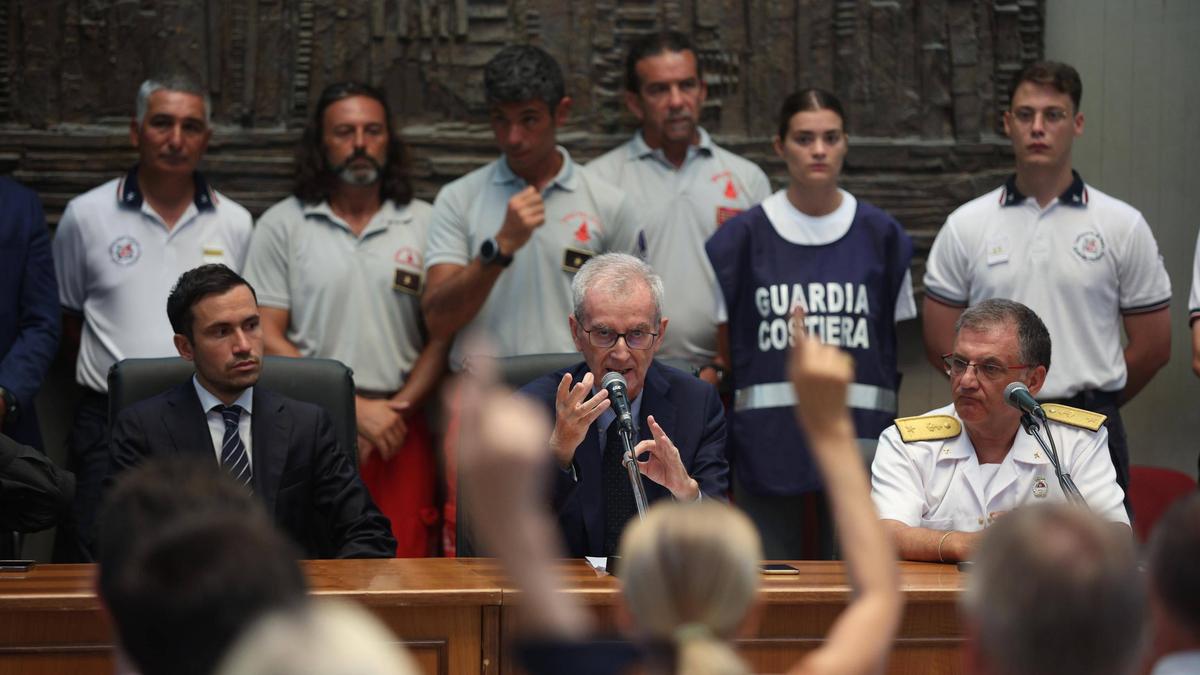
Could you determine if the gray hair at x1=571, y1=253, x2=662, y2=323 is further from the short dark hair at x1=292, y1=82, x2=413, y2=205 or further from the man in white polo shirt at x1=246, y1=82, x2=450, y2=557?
the short dark hair at x1=292, y1=82, x2=413, y2=205

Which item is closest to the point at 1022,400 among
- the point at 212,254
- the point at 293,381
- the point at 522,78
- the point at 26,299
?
the point at 293,381

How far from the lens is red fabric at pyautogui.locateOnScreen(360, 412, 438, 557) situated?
4.62 metres

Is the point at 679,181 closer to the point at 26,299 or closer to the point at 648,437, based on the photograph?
the point at 648,437

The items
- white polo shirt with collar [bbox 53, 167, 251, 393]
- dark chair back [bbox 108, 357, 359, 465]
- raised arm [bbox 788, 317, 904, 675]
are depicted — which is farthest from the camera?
white polo shirt with collar [bbox 53, 167, 251, 393]

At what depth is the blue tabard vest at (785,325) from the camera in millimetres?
4418

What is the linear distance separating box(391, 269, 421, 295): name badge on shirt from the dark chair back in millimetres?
738

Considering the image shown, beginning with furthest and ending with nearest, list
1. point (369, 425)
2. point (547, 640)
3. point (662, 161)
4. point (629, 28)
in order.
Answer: point (629, 28), point (662, 161), point (369, 425), point (547, 640)

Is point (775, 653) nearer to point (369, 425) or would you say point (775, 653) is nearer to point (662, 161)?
point (369, 425)

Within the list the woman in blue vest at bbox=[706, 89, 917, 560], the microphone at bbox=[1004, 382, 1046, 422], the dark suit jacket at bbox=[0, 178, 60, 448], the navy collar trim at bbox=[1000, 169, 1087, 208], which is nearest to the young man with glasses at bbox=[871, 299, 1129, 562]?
the microphone at bbox=[1004, 382, 1046, 422]

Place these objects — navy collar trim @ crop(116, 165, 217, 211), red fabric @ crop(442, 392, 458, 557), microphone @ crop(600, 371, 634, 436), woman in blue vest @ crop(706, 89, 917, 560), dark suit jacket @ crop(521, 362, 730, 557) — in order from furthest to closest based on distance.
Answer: navy collar trim @ crop(116, 165, 217, 211)
woman in blue vest @ crop(706, 89, 917, 560)
red fabric @ crop(442, 392, 458, 557)
dark suit jacket @ crop(521, 362, 730, 557)
microphone @ crop(600, 371, 634, 436)

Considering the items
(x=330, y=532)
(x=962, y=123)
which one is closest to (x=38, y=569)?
(x=330, y=532)

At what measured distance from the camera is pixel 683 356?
15.3 ft

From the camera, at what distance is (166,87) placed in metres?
4.64

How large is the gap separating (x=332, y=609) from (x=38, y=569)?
81.6 inches
